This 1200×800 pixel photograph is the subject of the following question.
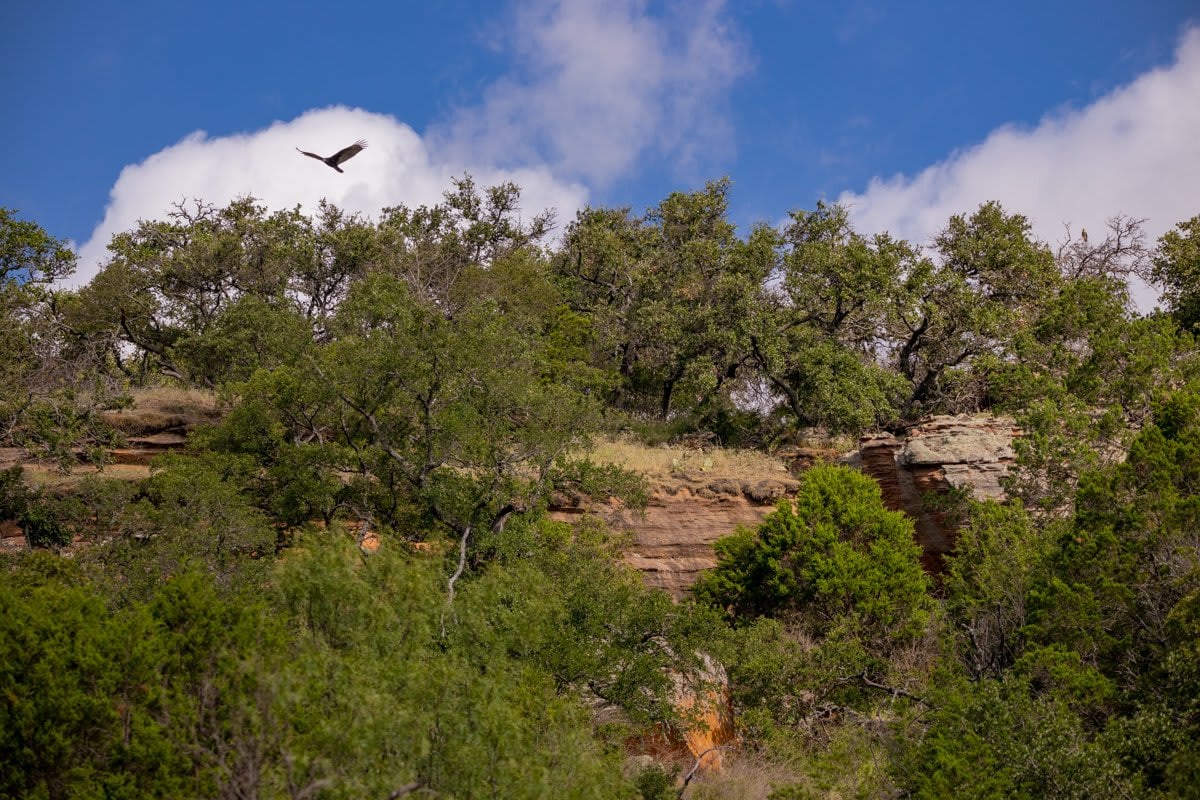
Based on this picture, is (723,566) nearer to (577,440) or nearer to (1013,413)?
(577,440)

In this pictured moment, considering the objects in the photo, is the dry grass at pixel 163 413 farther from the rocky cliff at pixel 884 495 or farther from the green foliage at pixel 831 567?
the green foliage at pixel 831 567

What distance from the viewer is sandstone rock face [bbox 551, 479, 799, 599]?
96.1 feet

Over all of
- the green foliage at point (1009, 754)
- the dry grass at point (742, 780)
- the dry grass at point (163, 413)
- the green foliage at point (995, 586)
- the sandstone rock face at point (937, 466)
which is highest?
the dry grass at point (163, 413)

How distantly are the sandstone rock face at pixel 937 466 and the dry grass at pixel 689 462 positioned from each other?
3.09m

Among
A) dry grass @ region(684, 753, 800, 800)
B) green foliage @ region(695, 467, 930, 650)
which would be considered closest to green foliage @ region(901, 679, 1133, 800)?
dry grass @ region(684, 753, 800, 800)

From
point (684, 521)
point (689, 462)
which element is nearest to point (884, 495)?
point (684, 521)

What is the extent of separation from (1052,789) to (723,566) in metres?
11.6

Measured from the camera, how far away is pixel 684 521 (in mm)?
30188

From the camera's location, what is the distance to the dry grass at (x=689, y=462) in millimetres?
31766

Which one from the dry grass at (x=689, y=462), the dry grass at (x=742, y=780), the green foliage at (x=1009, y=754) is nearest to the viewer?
the green foliage at (x=1009, y=754)

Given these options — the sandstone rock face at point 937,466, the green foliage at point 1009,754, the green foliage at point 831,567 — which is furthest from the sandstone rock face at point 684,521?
the green foliage at point 1009,754

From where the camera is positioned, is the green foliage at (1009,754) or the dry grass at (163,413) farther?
the dry grass at (163,413)

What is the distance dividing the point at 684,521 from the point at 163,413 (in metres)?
14.9

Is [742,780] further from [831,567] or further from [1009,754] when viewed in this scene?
[831,567]
